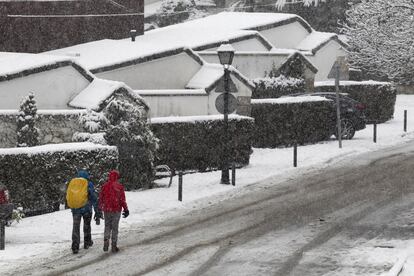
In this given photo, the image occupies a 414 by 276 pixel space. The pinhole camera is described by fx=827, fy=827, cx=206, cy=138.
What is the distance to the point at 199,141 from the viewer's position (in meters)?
24.6

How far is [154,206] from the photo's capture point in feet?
62.3

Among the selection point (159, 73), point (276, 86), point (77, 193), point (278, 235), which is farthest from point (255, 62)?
point (77, 193)

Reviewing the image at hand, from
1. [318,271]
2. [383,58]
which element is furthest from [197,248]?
[383,58]

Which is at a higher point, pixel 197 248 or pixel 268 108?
pixel 268 108

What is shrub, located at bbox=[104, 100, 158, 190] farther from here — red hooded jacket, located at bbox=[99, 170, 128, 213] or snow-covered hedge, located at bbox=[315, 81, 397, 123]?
snow-covered hedge, located at bbox=[315, 81, 397, 123]

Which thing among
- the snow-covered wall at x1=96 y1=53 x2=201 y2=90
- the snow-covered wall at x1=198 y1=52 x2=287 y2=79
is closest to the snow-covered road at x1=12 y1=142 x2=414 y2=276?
the snow-covered wall at x1=96 y1=53 x2=201 y2=90

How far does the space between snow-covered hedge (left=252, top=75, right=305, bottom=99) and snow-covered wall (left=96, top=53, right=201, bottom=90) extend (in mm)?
5211

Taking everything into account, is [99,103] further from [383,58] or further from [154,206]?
[383,58]

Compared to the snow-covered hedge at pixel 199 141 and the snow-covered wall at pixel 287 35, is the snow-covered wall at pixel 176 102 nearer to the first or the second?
the snow-covered hedge at pixel 199 141

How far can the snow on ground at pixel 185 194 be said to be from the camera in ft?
48.5

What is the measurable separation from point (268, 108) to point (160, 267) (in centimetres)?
1641

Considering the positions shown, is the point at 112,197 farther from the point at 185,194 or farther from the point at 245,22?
the point at 245,22

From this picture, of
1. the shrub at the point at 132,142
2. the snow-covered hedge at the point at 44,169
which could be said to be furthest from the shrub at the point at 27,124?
the snow-covered hedge at the point at 44,169

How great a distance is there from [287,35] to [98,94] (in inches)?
806
